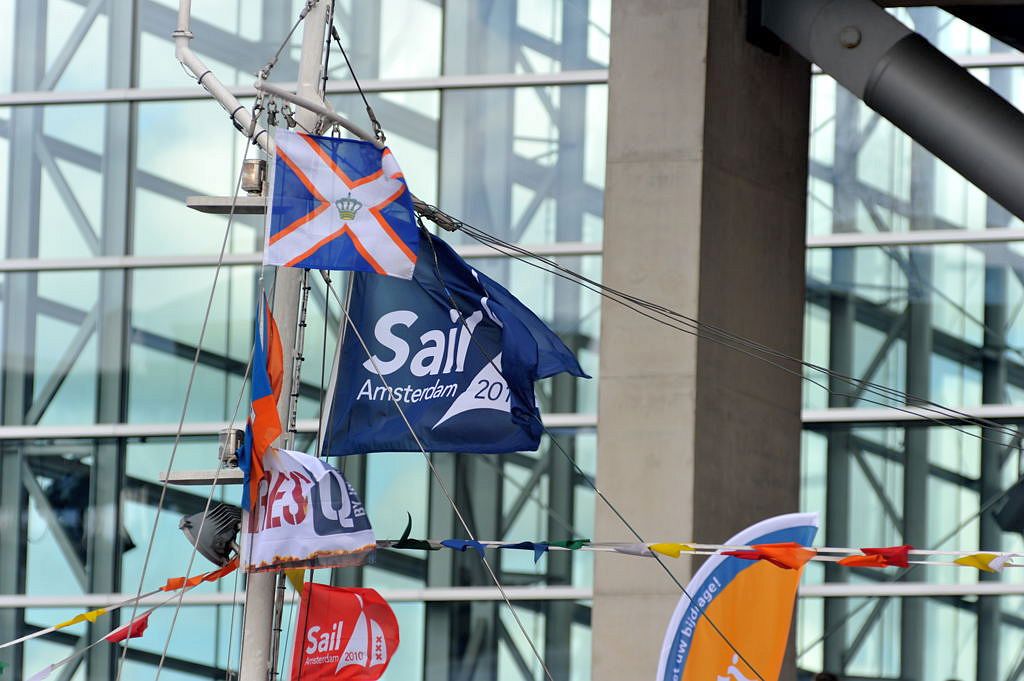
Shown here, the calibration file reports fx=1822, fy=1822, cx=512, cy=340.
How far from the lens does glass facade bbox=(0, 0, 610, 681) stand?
57.0 feet

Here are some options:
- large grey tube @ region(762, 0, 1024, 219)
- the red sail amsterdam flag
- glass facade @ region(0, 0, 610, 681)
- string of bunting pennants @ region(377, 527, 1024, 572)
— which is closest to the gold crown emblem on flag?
string of bunting pennants @ region(377, 527, 1024, 572)

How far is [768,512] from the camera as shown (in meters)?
13.3

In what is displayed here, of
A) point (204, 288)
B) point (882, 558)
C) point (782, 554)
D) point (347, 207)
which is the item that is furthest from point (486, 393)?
point (204, 288)

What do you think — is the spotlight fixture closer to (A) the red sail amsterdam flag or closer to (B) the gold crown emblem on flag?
(A) the red sail amsterdam flag

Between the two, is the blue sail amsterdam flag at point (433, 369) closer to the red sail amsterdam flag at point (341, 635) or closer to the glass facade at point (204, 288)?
the red sail amsterdam flag at point (341, 635)

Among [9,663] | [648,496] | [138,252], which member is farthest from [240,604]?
[648,496]

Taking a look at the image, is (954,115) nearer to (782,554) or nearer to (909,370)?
(782,554)

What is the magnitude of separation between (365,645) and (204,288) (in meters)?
8.83

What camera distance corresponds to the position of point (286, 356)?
380 inches

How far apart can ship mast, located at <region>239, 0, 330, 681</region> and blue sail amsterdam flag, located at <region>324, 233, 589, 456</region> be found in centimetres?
44

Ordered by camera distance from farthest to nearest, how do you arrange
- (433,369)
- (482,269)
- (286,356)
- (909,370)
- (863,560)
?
(482,269)
(909,370)
(433,369)
(863,560)
(286,356)

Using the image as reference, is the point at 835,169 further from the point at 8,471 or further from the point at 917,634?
the point at 8,471

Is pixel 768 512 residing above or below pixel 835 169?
below

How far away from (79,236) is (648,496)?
804cm
